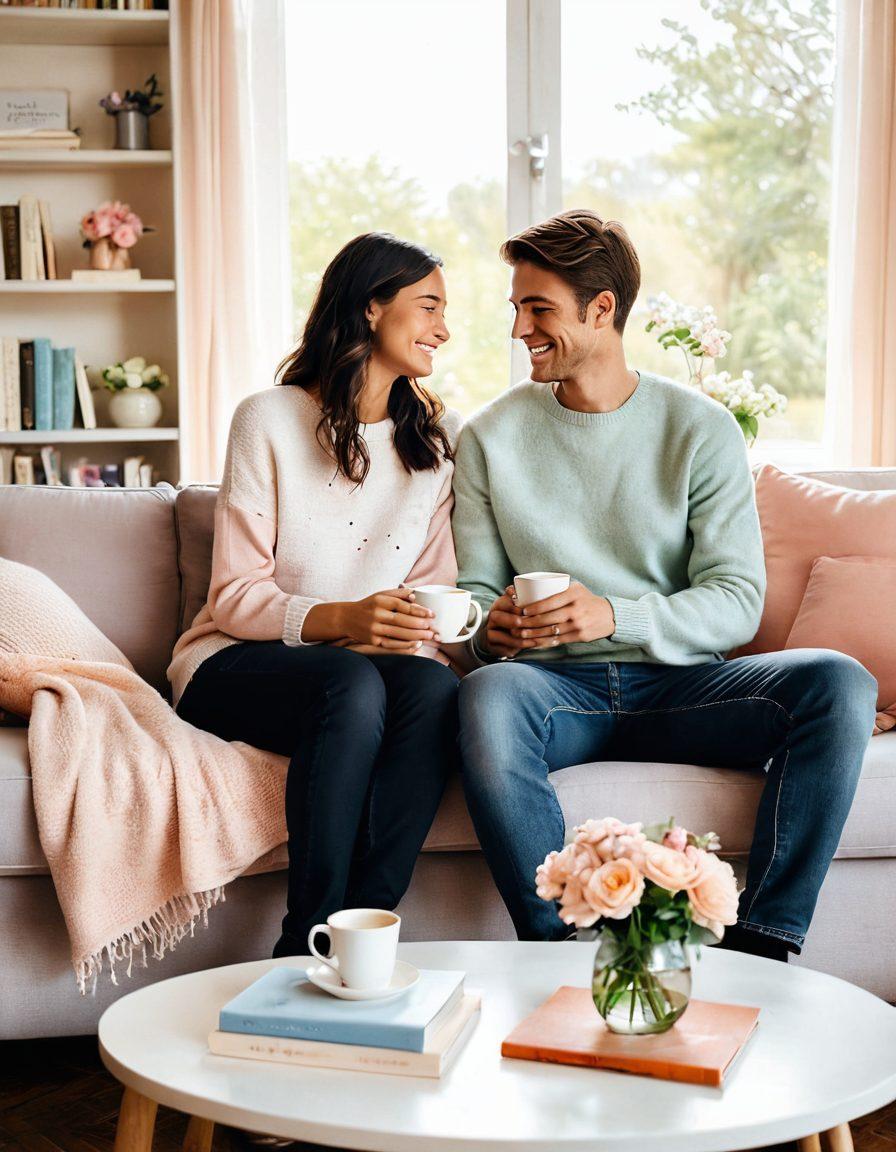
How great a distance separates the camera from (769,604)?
235cm

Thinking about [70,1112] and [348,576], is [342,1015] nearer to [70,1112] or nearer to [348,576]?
[70,1112]

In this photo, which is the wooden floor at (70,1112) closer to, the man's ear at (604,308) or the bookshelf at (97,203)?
the man's ear at (604,308)

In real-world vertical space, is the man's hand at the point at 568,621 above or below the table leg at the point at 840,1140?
above

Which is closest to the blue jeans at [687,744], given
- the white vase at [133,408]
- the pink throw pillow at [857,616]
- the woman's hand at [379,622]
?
the woman's hand at [379,622]

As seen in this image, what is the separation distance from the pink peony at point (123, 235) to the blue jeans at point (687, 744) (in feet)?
6.66

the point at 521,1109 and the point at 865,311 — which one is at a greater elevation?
the point at 865,311

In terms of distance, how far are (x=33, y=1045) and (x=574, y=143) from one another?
2.79 m

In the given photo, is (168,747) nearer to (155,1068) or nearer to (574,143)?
(155,1068)

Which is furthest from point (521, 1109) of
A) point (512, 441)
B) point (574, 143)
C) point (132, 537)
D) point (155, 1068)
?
point (574, 143)

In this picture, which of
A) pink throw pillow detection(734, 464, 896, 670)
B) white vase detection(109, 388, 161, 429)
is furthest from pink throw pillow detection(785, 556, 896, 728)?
white vase detection(109, 388, 161, 429)

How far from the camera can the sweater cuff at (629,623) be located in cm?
203

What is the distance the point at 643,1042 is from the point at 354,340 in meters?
1.42

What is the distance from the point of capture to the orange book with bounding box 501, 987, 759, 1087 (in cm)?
107

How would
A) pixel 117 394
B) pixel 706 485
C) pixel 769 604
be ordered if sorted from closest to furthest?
pixel 706 485, pixel 769 604, pixel 117 394
